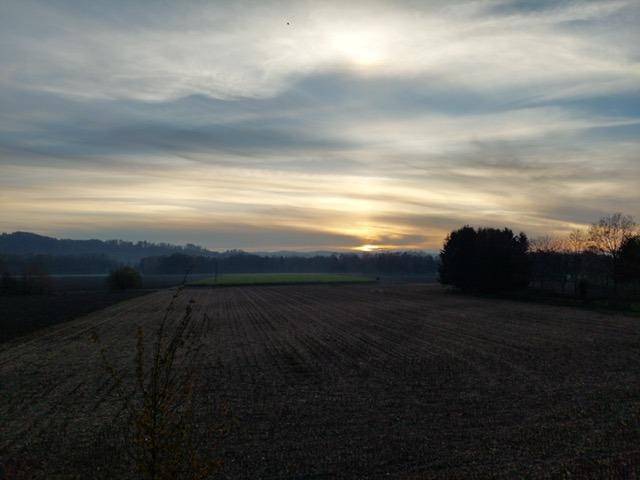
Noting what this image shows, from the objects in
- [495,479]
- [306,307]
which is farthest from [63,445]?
[306,307]

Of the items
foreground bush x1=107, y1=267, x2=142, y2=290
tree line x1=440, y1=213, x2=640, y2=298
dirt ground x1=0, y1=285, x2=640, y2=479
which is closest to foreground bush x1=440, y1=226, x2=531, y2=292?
tree line x1=440, y1=213, x2=640, y2=298

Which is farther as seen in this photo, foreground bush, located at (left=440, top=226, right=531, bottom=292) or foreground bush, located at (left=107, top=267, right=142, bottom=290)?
foreground bush, located at (left=107, top=267, right=142, bottom=290)

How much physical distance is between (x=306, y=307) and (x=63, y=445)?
47.1 metres

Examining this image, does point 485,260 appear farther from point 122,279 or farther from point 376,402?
point 122,279

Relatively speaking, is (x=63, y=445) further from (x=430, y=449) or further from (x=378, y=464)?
(x=430, y=449)

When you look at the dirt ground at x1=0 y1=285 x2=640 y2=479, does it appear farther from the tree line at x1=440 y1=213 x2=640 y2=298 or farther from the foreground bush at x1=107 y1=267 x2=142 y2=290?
the foreground bush at x1=107 y1=267 x2=142 y2=290

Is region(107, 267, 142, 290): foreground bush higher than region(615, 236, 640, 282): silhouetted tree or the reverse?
the reverse

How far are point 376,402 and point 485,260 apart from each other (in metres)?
64.2

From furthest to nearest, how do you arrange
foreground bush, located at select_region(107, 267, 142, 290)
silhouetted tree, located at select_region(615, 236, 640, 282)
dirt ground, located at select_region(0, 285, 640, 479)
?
1. foreground bush, located at select_region(107, 267, 142, 290)
2. silhouetted tree, located at select_region(615, 236, 640, 282)
3. dirt ground, located at select_region(0, 285, 640, 479)

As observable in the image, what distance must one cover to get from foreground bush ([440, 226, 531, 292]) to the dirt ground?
123 feet

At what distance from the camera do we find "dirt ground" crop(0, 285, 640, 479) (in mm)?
13508

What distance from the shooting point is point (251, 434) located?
51.6ft

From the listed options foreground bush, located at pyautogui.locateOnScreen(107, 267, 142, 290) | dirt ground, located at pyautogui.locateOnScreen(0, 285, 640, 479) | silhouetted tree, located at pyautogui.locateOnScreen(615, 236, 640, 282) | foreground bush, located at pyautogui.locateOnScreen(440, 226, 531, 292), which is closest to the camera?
dirt ground, located at pyautogui.locateOnScreen(0, 285, 640, 479)

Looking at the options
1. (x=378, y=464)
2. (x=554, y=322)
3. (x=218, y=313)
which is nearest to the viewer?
(x=378, y=464)
